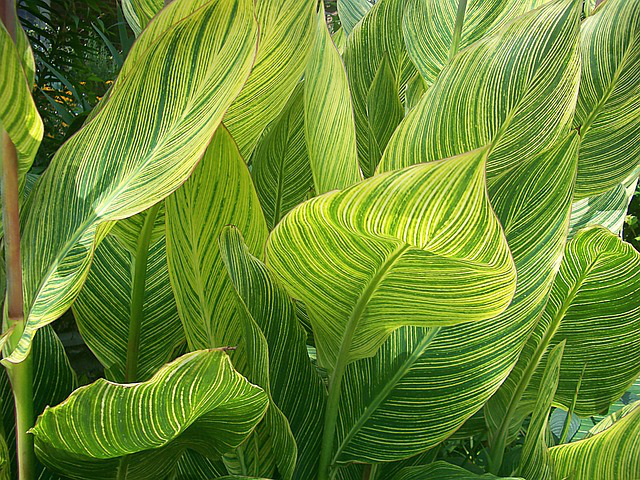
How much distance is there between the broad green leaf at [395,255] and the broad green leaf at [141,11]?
0.30 m

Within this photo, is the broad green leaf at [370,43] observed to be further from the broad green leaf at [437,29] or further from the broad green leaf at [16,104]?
the broad green leaf at [16,104]

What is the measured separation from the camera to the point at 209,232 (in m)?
0.49

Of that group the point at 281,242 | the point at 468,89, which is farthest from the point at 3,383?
the point at 468,89

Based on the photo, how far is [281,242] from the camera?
38 cm

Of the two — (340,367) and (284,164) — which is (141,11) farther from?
(340,367)

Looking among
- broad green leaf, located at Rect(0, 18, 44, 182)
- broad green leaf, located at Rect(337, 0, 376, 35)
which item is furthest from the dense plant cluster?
broad green leaf, located at Rect(337, 0, 376, 35)

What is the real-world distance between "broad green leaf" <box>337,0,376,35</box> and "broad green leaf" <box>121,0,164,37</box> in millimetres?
319

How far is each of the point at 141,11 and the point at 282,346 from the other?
0.33 meters

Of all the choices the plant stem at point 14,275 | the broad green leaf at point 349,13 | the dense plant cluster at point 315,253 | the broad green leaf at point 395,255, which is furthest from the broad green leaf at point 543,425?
the broad green leaf at point 349,13

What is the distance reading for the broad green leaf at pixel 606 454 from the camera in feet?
1.60

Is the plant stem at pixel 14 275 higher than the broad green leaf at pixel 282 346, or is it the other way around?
the plant stem at pixel 14 275

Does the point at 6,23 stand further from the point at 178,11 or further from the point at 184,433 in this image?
the point at 184,433

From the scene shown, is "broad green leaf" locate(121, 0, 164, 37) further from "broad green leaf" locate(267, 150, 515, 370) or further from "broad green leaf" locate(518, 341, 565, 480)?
"broad green leaf" locate(518, 341, 565, 480)

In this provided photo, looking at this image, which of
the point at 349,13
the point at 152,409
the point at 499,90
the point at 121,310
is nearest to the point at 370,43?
the point at 349,13
